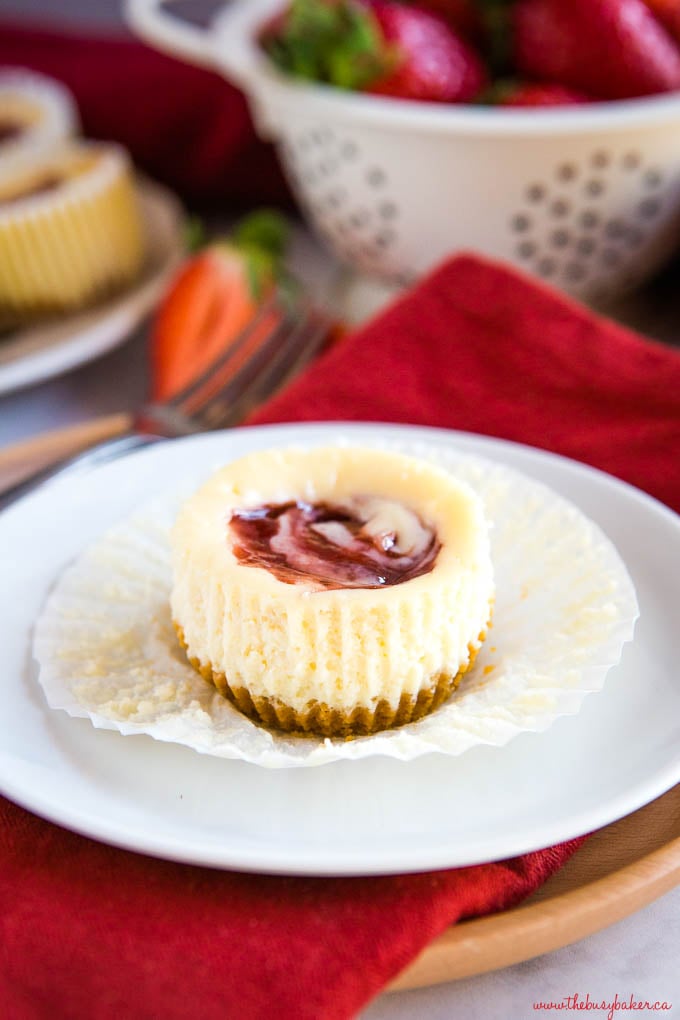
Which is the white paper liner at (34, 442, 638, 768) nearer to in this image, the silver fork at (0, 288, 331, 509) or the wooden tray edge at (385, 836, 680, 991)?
the wooden tray edge at (385, 836, 680, 991)

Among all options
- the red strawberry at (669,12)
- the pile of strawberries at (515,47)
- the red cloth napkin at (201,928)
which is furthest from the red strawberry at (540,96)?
the red cloth napkin at (201,928)

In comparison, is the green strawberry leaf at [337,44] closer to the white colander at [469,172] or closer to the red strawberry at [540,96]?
the white colander at [469,172]

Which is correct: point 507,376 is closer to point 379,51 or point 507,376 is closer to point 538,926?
point 379,51

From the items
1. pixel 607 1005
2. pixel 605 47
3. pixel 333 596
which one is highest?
pixel 605 47

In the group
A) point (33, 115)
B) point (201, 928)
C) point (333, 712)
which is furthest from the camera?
point (33, 115)

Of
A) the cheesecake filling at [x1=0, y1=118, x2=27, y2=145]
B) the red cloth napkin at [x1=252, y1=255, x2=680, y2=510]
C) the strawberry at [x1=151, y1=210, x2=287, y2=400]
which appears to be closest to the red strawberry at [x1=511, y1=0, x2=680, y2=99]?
the red cloth napkin at [x1=252, y1=255, x2=680, y2=510]

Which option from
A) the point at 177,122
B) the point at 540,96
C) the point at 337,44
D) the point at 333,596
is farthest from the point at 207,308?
the point at 333,596

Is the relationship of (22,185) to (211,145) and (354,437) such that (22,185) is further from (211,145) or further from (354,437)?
(354,437)
